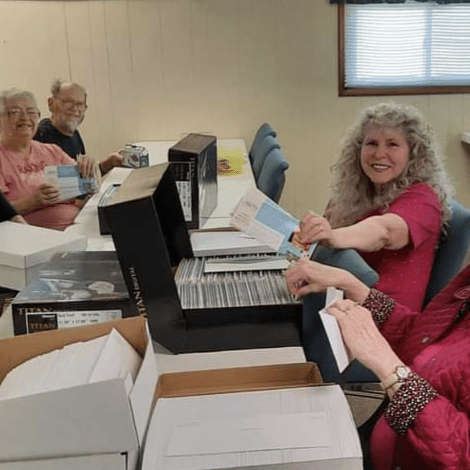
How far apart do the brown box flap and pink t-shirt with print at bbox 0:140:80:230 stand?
201cm

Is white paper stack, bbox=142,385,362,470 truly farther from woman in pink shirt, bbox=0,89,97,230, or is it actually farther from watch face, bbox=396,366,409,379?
woman in pink shirt, bbox=0,89,97,230

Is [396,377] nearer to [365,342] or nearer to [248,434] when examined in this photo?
[365,342]

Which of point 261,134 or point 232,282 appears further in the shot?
point 261,134

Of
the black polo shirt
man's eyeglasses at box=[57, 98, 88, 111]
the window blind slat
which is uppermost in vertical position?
the window blind slat

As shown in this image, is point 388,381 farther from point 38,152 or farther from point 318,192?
point 318,192

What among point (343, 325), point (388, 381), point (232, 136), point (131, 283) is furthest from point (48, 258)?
point (232, 136)

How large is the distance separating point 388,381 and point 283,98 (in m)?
3.45

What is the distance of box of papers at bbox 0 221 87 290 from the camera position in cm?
179

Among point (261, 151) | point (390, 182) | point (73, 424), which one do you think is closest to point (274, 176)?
point (261, 151)

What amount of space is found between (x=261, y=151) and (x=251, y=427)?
2.86 m

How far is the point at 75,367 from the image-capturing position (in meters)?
1.10

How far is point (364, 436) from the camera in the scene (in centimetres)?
166

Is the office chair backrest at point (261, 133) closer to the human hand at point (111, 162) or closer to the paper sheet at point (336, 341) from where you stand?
the human hand at point (111, 162)

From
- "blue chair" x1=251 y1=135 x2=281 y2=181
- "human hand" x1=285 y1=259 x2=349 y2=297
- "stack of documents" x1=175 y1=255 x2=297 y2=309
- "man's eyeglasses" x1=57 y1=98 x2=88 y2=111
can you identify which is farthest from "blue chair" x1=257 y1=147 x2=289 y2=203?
"human hand" x1=285 y1=259 x2=349 y2=297
